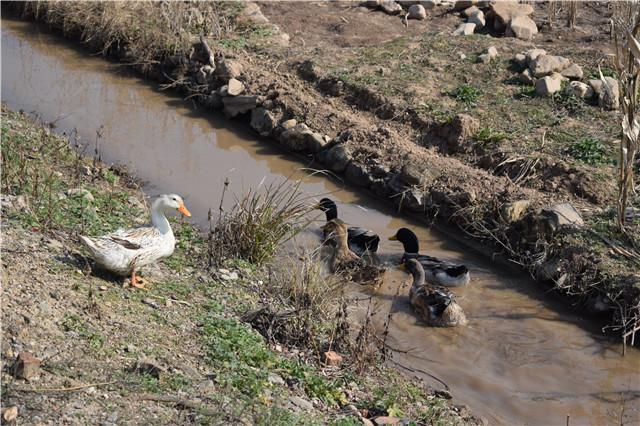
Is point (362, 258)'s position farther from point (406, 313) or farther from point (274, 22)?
point (274, 22)

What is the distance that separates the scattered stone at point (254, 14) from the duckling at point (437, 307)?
26.9 ft

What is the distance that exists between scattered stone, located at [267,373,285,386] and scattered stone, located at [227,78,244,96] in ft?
25.0

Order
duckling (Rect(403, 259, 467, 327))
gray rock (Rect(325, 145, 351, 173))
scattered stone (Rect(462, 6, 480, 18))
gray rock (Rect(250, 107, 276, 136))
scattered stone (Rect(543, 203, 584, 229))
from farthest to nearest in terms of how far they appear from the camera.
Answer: scattered stone (Rect(462, 6, 480, 18)) < gray rock (Rect(250, 107, 276, 136)) < gray rock (Rect(325, 145, 351, 173)) < scattered stone (Rect(543, 203, 584, 229)) < duckling (Rect(403, 259, 467, 327))

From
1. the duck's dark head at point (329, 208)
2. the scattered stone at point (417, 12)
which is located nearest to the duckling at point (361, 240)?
the duck's dark head at point (329, 208)

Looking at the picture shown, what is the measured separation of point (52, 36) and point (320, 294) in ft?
35.6

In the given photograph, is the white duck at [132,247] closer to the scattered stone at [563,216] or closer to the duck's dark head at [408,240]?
the duck's dark head at [408,240]

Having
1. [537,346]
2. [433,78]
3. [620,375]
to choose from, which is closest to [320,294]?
[537,346]

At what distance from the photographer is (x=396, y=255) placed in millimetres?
10781

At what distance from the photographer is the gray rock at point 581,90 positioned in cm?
1277

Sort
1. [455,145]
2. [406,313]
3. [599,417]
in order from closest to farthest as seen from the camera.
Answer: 1. [599,417]
2. [406,313]
3. [455,145]

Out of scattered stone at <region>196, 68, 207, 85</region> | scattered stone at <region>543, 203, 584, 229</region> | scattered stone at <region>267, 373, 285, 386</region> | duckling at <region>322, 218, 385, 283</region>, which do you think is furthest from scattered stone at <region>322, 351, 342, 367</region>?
scattered stone at <region>196, 68, 207, 85</region>

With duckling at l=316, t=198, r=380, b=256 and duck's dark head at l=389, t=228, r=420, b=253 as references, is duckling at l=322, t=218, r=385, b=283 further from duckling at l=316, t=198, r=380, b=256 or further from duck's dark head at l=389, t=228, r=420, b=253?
duck's dark head at l=389, t=228, r=420, b=253

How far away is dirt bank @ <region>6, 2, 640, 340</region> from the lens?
1027 cm

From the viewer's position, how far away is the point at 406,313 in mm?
9586
